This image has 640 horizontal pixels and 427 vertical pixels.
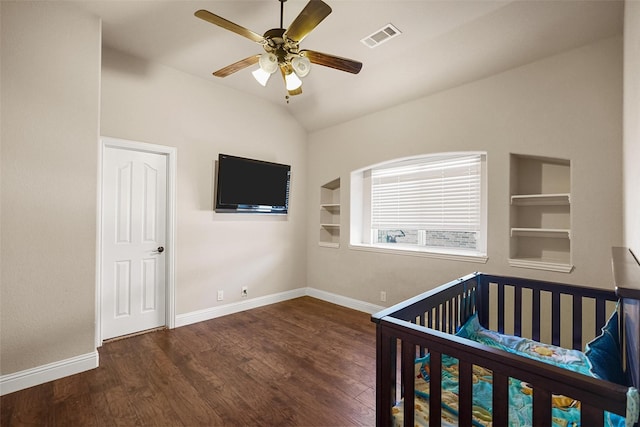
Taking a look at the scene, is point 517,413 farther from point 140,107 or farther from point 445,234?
point 140,107

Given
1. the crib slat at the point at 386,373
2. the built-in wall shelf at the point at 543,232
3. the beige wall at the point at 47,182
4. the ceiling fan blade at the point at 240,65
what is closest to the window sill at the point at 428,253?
the built-in wall shelf at the point at 543,232

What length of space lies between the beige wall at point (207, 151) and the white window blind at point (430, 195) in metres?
1.41

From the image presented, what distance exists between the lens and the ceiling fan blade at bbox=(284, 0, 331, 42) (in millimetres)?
1700

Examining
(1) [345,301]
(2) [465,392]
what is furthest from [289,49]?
(1) [345,301]

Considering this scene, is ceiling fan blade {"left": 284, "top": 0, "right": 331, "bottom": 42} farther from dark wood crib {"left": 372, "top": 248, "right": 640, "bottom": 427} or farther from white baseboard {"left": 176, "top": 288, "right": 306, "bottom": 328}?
white baseboard {"left": 176, "top": 288, "right": 306, "bottom": 328}

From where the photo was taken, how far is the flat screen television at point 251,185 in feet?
12.1

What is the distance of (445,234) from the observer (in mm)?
3516

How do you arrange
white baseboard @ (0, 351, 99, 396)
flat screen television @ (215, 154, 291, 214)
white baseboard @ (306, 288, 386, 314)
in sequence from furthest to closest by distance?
white baseboard @ (306, 288, 386, 314), flat screen television @ (215, 154, 291, 214), white baseboard @ (0, 351, 99, 396)

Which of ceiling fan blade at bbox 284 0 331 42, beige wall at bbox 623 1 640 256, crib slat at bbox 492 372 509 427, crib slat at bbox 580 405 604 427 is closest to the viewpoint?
crib slat at bbox 580 405 604 427

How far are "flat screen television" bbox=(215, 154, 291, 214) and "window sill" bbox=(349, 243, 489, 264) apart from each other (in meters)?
1.30

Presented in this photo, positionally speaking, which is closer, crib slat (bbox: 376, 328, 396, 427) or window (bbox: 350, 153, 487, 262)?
crib slat (bbox: 376, 328, 396, 427)

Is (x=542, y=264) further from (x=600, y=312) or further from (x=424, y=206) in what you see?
(x=424, y=206)

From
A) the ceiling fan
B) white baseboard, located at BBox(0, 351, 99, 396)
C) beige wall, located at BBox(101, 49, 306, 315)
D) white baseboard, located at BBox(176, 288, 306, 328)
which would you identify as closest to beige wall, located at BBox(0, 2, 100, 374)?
white baseboard, located at BBox(0, 351, 99, 396)

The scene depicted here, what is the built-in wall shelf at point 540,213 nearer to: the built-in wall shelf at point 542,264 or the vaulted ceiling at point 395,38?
the built-in wall shelf at point 542,264
